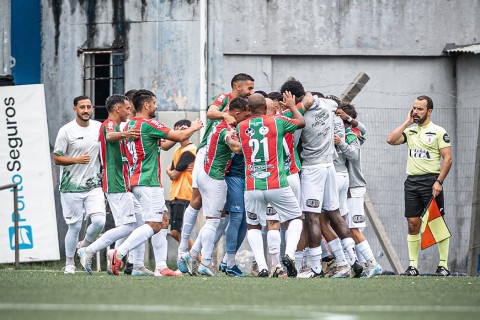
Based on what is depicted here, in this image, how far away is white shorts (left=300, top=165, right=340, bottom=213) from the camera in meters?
14.7

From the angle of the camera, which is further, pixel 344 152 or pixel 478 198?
pixel 478 198

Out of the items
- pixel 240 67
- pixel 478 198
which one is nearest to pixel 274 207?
pixel 478 198

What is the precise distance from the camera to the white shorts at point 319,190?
580 inches

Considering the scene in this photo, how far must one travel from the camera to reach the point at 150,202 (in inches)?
583

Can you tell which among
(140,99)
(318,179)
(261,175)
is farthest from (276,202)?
(140,99)

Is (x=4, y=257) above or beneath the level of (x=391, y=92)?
beneath

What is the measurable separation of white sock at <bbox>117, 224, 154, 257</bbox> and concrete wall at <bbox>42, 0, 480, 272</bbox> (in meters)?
6.52

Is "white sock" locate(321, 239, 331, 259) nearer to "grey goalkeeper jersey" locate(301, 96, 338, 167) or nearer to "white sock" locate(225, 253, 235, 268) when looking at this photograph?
"white sock" locate(225, 253, 235, 268)

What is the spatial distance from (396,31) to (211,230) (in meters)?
7.27

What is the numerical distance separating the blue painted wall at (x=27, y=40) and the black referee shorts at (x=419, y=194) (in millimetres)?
7912

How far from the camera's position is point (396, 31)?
21.2 m

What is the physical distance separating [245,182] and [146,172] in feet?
3.76

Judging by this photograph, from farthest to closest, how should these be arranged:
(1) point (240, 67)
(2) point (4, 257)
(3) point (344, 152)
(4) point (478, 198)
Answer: (1) point (240, 67) < (2) point (4, 257) < (4) point (478, 198) < (3) point (344, 152)

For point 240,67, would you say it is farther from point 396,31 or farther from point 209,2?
point 396,31
